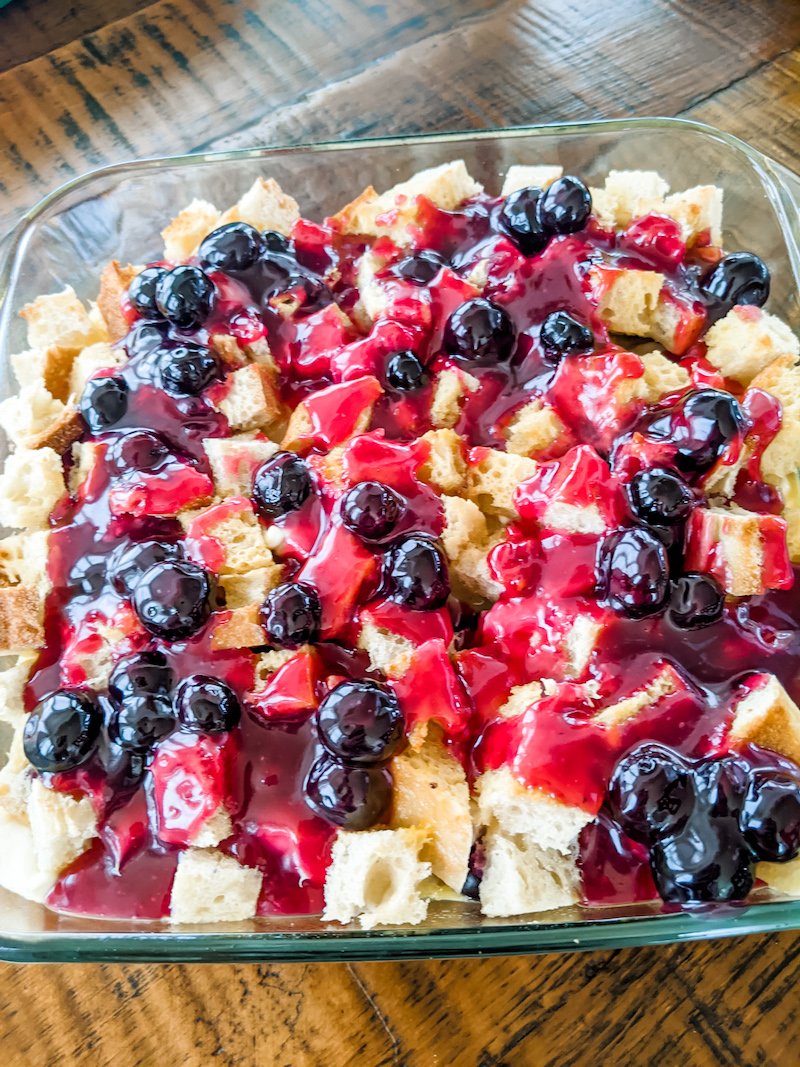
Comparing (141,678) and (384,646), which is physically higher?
(141,678)

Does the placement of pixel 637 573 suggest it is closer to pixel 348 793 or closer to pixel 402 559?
pixel 402 559

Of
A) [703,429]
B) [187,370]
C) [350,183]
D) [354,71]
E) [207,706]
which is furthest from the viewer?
[354,71]

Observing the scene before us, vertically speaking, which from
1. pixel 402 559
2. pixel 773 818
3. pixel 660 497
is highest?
pixel 402 559

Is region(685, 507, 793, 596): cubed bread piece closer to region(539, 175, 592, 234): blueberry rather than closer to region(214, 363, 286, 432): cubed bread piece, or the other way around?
region(539, 175, 592, 234): blueberry

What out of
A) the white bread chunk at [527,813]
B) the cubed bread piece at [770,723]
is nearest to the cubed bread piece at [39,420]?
the white bread chunk at [527,813]

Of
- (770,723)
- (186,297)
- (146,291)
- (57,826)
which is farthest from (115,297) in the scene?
(770,723)

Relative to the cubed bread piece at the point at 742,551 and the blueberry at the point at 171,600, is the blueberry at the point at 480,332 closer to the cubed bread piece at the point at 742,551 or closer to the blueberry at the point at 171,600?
the cubed bread piece at the point at 742,551

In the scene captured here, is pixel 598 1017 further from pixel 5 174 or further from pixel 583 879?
pixel 5 174
